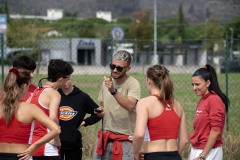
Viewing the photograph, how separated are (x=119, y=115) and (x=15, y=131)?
167cm

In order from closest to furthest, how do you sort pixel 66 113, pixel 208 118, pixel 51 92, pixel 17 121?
pixel 17 121, pixel 51 92, pixel 208 118, pixel 66 113

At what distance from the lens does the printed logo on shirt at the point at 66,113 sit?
6703mm

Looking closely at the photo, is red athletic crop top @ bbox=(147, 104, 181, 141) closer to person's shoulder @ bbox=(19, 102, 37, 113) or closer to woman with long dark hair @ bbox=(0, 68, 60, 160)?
woman with long dark hair @ bbox=(0, 68, 60, 160)

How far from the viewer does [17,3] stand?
13350cm

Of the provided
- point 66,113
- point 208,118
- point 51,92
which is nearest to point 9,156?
point 51,92

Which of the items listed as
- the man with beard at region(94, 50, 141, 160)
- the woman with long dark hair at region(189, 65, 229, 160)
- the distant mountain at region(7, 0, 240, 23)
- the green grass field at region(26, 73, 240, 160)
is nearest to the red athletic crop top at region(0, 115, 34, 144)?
the man with beard at region(94, 50, 141, 160)

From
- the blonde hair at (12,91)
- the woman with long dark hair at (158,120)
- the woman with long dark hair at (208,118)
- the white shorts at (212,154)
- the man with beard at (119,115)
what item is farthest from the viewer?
the man with beard at (119,115)

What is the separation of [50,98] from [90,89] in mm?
12030

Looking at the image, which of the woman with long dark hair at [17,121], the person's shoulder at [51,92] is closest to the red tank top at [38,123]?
the person's shoulder at [51,92]

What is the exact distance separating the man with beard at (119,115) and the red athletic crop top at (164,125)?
0.90m

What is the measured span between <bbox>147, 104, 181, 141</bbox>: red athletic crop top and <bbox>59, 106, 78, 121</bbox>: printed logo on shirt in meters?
1.47

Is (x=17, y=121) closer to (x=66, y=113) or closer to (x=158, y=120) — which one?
(x=158, y=120)

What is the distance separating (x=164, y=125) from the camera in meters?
5.51

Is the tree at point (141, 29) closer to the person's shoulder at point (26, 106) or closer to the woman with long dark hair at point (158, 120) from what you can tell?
the woman with long dark hair at point (158, 120)
